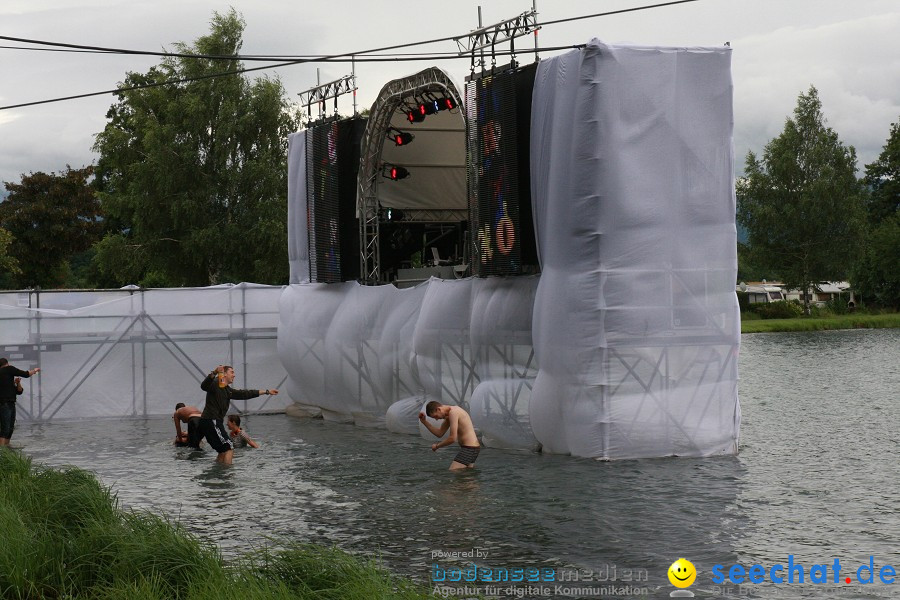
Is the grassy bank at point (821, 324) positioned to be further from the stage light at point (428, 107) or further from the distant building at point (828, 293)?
the stage light at point (428, 107)

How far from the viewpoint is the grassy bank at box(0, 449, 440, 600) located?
771cm

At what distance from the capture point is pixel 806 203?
7712 cm

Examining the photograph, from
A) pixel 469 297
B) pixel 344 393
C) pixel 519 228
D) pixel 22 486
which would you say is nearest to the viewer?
pixel 22 486

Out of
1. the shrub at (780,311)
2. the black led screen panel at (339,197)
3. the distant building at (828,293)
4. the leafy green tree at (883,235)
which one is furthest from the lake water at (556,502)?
the distant building at (828,293)

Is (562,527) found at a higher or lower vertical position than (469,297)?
lower

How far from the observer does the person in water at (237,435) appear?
2034 centimetres

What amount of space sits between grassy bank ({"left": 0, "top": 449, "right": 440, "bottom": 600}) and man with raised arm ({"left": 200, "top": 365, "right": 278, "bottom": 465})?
7.73 meters

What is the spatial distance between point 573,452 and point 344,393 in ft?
29.5

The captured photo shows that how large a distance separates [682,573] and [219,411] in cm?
1092

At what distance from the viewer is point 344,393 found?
83.9ft

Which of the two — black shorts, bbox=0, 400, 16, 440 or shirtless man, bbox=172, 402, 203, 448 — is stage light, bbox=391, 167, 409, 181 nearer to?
shirtless man, bbox=172, 402, 203, 448

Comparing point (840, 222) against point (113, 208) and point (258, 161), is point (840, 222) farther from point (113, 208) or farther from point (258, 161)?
point (113, 208)

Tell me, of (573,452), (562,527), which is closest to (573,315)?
(573,452)

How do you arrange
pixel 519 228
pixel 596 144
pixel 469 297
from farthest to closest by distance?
pixel 469 297 < pixel 519 228 < pixel 596 144
